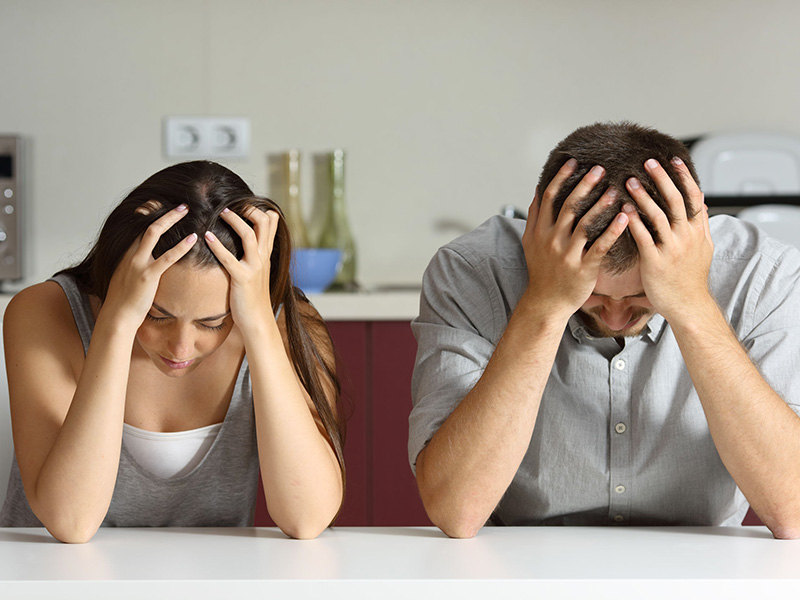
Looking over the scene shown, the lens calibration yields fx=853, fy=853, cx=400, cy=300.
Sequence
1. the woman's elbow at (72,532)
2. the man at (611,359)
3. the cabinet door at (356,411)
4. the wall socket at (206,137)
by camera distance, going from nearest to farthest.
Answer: the woman's elbow at (72,532), the man at (611,359), the cabinet door at (356,411), the wall socket at (206,137)

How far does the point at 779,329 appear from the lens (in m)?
1.03

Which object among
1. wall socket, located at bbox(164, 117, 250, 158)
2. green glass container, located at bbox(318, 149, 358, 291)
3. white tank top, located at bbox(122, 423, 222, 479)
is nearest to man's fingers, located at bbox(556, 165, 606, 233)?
white tank top, located at bbox(122, 423, 222, 479)

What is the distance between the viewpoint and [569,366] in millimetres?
1098

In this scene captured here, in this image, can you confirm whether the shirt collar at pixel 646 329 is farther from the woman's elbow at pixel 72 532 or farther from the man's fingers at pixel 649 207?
the woman's elbow at pixel 72 532

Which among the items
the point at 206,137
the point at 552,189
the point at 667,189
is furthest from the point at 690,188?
the point at 206,137

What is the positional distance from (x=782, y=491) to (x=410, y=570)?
433mm

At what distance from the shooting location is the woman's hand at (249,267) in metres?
0.92

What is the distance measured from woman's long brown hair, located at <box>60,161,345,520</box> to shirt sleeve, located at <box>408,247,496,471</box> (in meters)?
0.12

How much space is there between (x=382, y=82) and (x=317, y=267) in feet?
2.09

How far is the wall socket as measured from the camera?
2617 millimetres

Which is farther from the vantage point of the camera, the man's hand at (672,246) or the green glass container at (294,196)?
the green glass container at (294,196)

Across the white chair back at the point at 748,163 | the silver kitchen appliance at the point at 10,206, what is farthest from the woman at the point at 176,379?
the white chair back at the point at 748,163

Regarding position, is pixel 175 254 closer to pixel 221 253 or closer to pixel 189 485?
pixel 221 253

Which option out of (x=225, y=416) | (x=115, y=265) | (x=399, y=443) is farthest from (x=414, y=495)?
(x=115, y=265)
